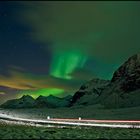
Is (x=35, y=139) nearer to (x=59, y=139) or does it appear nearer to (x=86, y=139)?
(x=59, y=139)

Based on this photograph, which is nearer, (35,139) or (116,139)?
(35,139)

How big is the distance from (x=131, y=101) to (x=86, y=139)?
6998 inches

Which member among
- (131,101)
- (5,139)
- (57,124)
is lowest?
(5,139)

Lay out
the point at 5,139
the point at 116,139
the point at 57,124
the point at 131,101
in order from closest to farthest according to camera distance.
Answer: the point at 5,139 → the point at 116,139 → the point at 57,124 → the point at 131,101

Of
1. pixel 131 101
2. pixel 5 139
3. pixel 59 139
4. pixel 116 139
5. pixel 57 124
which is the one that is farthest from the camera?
pixel 131 101

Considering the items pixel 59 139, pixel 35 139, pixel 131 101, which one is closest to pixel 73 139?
pixel 59 139

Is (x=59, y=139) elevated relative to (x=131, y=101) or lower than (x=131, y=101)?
lower

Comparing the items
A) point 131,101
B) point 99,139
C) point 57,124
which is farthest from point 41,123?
point 131,101

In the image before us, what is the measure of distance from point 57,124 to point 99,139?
77.7 feet

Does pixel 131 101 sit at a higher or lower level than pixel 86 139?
higher

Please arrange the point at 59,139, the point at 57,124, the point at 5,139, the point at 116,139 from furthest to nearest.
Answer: the point at 57,124, the point at 116,139, the point at 59,139, the point at 5,139

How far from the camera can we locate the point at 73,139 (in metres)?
24.9

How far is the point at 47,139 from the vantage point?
24453 mm

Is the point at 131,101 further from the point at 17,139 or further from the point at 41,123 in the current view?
the point at 17,139
